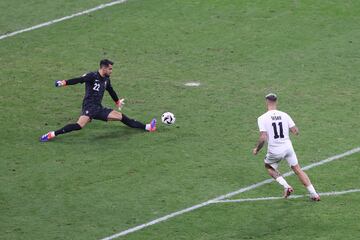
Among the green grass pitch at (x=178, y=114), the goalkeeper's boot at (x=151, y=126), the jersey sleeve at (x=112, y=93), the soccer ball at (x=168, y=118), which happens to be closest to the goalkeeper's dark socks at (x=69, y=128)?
the green grass pitch at (x=178, y=114)

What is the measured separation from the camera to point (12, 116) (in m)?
24.1

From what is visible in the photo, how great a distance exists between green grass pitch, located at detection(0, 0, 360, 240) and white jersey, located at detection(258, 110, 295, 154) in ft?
3.61

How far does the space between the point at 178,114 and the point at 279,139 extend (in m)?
5.21

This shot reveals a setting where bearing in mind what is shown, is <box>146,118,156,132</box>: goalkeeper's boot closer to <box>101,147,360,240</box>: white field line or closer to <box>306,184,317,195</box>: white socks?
<box>101,147,360,240</box>: white field line

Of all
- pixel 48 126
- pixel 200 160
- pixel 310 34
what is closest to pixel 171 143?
pixel 200 160

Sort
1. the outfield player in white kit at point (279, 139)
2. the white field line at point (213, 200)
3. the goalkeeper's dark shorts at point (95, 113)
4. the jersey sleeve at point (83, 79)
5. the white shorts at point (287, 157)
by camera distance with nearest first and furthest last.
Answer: the white field line at point (213, 200), the outfield player in white kit at point (279, 139), the white shorts at point (287, 157), the jersey sleeve at point (83, 79), the goalkeeper's dark shorts at point (95, 113)

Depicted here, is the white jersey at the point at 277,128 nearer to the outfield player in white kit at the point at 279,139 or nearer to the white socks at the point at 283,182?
the outfield player in white kit at the point at 279,139

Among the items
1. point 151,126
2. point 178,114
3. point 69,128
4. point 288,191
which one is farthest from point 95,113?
point 288,191

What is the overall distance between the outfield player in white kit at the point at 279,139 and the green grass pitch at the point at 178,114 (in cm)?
48

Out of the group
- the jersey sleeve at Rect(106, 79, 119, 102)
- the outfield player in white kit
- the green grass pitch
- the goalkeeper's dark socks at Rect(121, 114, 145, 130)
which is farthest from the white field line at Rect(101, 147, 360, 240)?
the jersey sleeve at Rect(106, 79, 119, 102)

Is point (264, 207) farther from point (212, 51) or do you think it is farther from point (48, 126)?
point (212, 51)

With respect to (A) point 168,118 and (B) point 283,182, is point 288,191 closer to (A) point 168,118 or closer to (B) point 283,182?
(B) point 283,182

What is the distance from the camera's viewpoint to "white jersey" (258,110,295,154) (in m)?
18.9

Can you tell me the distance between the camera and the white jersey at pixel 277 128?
1892 centimetres
